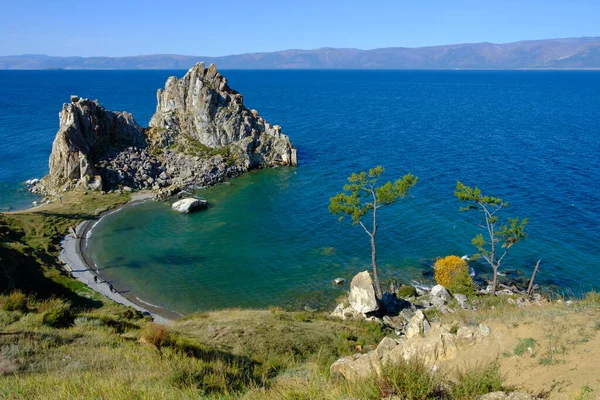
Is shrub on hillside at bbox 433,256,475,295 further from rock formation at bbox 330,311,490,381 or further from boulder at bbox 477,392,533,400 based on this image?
boulder at bbox 477,392,533,400

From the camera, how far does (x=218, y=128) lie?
8556cm

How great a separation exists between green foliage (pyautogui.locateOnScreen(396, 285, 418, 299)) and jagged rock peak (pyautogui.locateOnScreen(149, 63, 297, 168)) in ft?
162

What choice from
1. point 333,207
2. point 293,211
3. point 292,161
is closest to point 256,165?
point 292,161

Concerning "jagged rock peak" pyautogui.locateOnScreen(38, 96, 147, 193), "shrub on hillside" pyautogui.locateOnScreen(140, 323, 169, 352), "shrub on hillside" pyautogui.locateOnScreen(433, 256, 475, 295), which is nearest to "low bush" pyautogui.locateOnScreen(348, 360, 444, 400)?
"shrub on hillside" pyautogui.locateOnScreen(140, 323, 169, 352)

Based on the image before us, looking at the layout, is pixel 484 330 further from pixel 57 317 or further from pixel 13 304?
pixel 13 304

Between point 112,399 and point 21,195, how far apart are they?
240ft

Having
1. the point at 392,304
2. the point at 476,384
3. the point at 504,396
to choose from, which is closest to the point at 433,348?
the point at 504,396

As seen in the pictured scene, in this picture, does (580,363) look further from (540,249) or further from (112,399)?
A: (540,249)

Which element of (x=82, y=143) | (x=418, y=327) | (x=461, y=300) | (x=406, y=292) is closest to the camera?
(x=418, y=327)

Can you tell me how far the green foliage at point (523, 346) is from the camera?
46.8 ft

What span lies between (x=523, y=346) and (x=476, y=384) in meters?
5.14

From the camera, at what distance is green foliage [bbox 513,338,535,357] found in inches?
562

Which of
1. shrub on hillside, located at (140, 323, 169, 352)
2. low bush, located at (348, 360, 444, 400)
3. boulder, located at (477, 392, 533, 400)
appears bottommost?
shrub on hillside, located at (140, 323, 169, 352)

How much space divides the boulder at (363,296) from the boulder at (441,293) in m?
7.99
